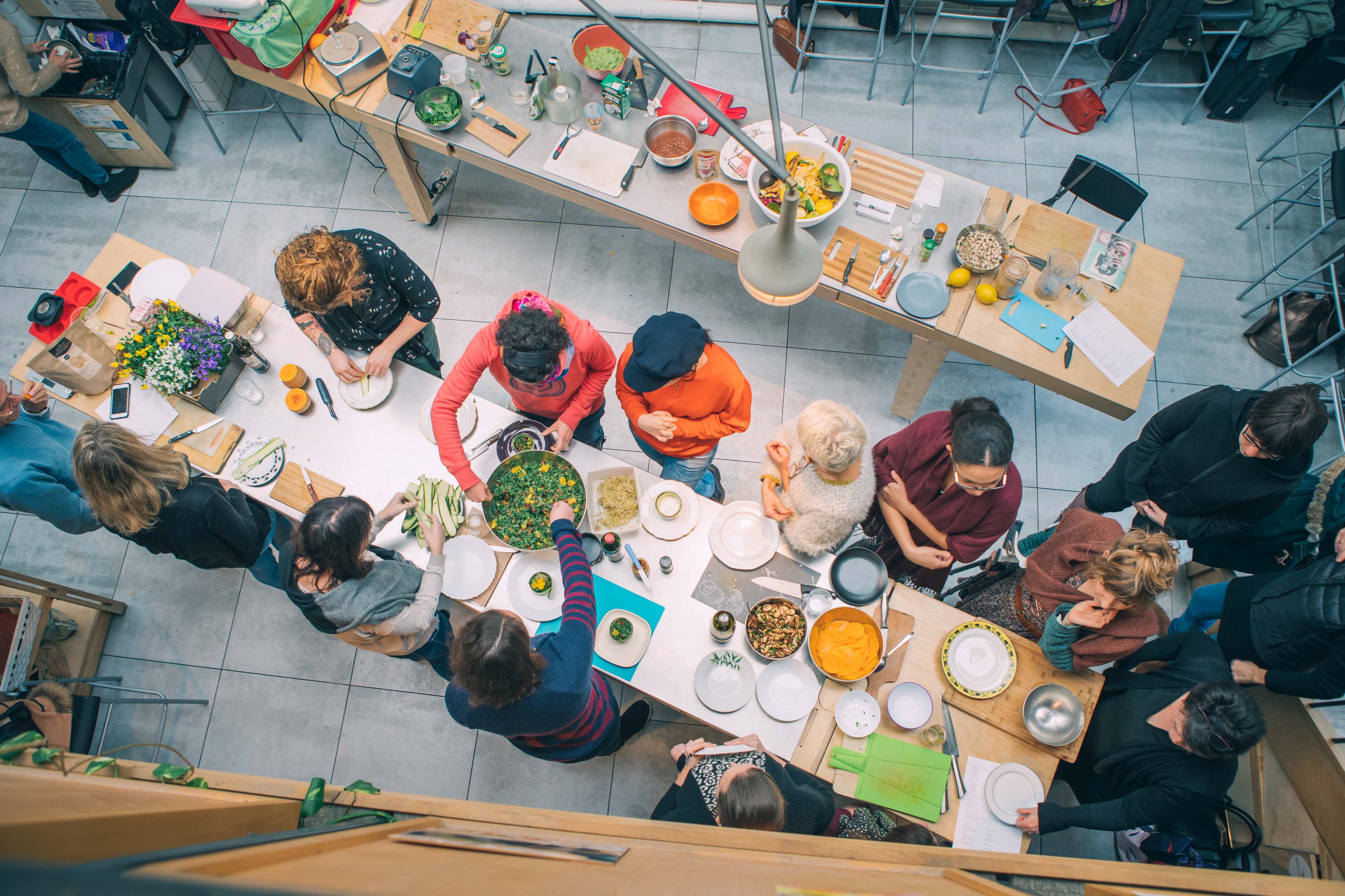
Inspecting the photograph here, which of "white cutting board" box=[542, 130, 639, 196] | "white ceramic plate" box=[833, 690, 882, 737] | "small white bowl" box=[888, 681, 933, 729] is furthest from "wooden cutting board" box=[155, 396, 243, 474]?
"small white bowl" box=[888, 681, 933, 729]

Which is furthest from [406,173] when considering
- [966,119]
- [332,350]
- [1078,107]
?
[1078,107]

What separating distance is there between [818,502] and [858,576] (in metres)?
0.36

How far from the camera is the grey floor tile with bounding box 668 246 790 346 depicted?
13.8 ft

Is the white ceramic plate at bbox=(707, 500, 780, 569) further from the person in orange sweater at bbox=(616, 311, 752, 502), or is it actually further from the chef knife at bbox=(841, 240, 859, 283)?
the chef knife at bbox=(841, 240, 859, 283)

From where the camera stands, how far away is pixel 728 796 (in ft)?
6.86

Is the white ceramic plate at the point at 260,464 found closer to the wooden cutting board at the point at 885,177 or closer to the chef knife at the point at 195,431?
the chef knife at the point at 195,431

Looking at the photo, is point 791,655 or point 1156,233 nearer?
point 791,655

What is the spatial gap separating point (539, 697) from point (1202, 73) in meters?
6.14

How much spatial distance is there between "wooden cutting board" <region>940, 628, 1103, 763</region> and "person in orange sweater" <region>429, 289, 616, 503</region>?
1.92 meters

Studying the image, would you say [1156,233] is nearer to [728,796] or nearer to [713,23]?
[713,23]

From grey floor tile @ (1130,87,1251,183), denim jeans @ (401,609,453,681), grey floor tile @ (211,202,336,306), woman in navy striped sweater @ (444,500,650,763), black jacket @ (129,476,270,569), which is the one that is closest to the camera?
woman in navy striped sweater @ (444,500,650,763)

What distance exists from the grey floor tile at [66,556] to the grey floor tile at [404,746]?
1.67m

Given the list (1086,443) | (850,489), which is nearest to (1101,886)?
(850,489)

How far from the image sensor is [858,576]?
2.64 metres
